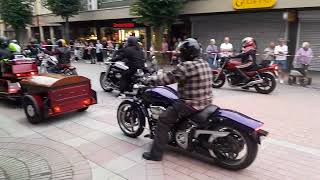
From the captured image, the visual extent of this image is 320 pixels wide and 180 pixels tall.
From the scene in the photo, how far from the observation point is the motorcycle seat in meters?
4.60

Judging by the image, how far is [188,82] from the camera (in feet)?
15.1

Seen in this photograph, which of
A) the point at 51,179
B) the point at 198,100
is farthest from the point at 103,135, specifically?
the point at 198,100

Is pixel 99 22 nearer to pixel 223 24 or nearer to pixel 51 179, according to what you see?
pixel 223 24

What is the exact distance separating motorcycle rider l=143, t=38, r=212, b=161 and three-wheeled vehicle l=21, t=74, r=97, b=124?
2856 millimetres

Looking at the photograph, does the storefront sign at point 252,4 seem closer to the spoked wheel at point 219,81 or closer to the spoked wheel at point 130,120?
the spoked wheel at point 219,81

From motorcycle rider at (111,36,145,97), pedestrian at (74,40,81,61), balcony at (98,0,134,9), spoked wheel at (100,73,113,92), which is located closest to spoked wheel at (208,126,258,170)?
motorcycle rider at (111,36,145,97)

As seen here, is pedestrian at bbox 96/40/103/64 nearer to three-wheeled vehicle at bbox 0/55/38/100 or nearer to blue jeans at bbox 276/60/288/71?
blue jeans at bbox 276/60/288/71

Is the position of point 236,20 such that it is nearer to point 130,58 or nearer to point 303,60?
point 303,60

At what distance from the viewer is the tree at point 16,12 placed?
2849 centimetres

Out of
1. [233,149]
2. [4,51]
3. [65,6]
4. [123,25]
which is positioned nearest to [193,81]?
[233,149]

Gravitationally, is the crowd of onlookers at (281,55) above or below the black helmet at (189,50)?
below

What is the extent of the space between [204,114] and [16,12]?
28.2 meters

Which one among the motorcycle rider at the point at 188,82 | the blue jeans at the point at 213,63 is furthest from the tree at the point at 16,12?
the motorcycle rider at the point at 188,82

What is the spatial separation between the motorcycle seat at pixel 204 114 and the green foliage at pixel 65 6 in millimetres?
20296
